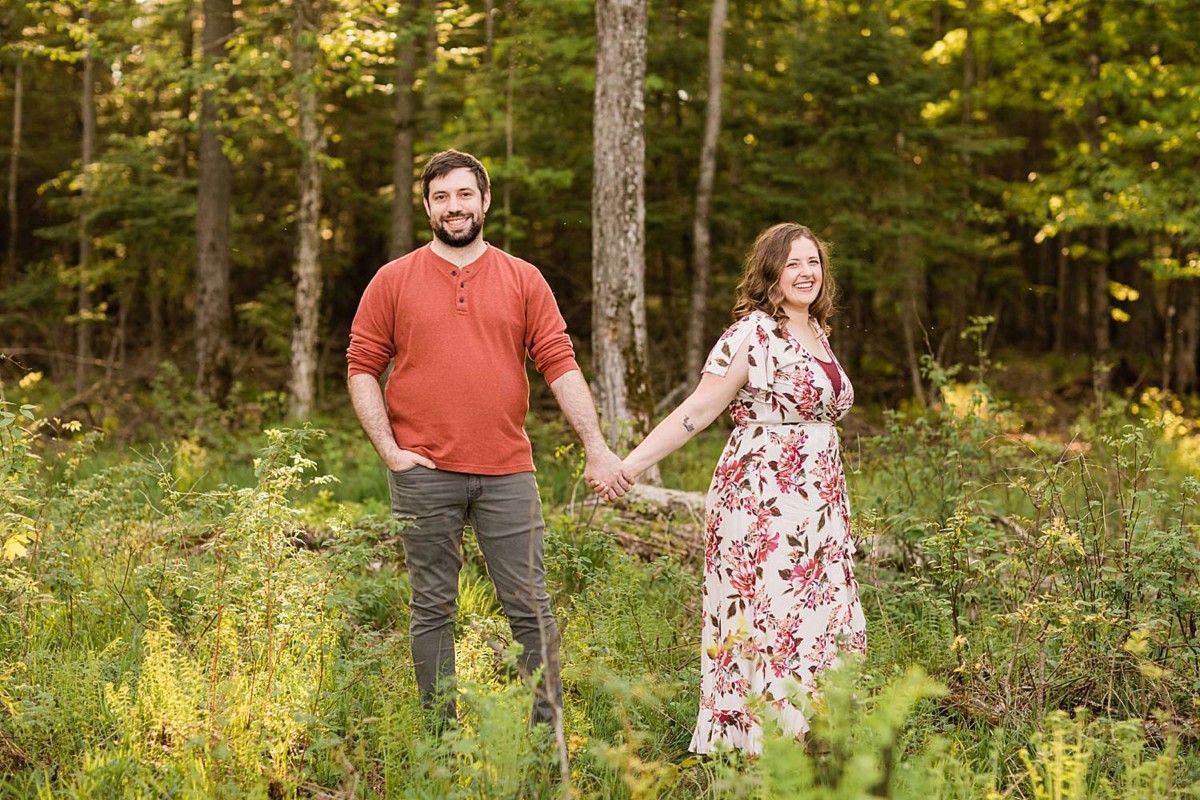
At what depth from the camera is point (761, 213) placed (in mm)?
15922

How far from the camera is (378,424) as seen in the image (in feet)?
13.1

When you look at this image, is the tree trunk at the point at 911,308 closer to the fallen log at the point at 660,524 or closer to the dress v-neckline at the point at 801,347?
the fallen log at the point at 660,524

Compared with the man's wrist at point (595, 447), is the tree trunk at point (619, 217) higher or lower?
higher

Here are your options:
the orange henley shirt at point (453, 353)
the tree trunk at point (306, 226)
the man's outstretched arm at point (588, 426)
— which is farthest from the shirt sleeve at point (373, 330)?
the tree trunk at point (306, 226)

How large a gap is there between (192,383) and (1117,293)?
1584 centimetres

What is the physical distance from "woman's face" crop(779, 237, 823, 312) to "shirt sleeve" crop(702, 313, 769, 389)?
0.53 ft

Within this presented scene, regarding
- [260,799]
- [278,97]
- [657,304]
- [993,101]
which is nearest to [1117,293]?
[993,101]

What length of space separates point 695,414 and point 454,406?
935mm

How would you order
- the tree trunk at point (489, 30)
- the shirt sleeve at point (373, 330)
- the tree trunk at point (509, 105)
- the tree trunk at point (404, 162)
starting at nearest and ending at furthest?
the shirt sleeve at point (373, 330) < the tree trunk at point (509, 105) < the tree trunk at point (489, 30) < the tree trunk at point (404, 162)

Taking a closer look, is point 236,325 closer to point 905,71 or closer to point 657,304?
point 657,304

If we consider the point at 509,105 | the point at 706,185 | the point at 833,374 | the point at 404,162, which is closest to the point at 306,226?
the point at 509,105

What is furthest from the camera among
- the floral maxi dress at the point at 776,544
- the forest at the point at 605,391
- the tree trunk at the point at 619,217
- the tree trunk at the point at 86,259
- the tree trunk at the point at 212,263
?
the tree trunk at the point at 86,259

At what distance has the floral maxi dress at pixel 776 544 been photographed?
3924mm

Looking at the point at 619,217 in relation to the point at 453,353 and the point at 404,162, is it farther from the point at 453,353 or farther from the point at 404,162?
the point at 404,162
